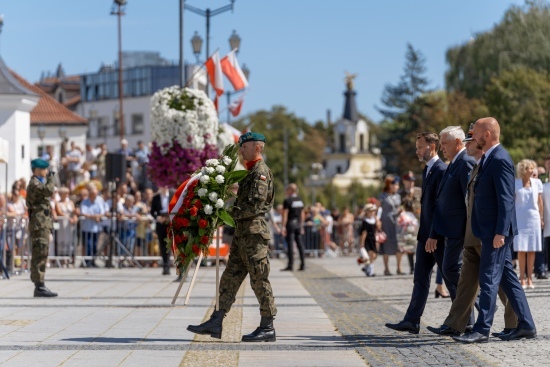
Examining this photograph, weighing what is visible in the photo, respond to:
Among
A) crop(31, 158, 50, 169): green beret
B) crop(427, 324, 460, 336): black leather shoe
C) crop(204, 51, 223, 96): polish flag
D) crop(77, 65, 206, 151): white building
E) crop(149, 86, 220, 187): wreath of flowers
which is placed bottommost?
crop(427, 324, 460, 336): black leather shoe

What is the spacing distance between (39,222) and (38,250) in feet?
1.30

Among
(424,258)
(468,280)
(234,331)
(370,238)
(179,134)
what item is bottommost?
(234,331)

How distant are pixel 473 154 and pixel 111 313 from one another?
5490 mm

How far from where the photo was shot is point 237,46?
137 ft

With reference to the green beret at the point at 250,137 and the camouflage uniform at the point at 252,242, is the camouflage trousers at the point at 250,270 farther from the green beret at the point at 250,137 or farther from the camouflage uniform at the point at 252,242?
the green beret at the point at 250,137

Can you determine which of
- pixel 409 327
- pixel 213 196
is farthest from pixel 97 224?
pixel 409 327

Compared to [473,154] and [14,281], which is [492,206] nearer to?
[473,154]

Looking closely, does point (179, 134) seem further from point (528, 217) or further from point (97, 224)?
point (528, 217)

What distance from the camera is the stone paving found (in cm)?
1102

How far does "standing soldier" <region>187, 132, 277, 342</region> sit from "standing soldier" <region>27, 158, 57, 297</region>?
665 cm

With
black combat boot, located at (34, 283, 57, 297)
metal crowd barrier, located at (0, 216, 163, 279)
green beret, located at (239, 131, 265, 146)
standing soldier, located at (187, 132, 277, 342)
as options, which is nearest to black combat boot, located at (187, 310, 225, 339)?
standing soldier, located at (187, 132, 277, 342)

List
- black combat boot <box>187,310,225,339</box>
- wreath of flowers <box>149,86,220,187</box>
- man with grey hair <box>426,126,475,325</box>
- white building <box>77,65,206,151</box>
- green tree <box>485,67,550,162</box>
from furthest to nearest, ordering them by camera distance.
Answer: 1. white building <box>77,65,206,151</box>
2. green tree <box>485,67,550,162</box>
3. wreath of flowers <box>149,86,220,187</box>
4. man with grey hair <box>426,126,475,325</box>
5. black combat boot <box>187,310,225,339</box>

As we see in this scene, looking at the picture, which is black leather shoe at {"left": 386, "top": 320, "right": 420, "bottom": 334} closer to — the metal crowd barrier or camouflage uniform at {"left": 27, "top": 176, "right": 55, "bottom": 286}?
camouflage uniform at {"left": 27, "top": 176, "right": 55, "bottom": 286}

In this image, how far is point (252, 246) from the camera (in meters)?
12.6
